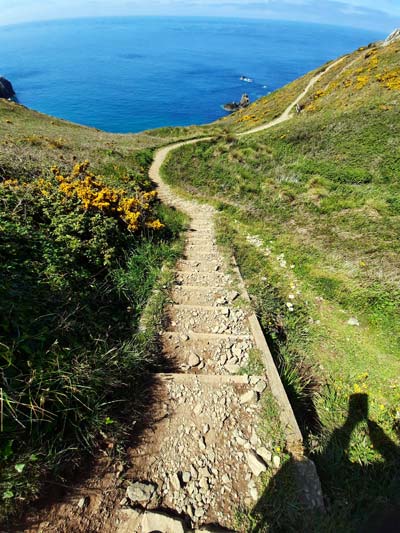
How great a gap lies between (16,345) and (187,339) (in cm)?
317

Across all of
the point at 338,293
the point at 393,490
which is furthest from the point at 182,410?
the point at 338,293

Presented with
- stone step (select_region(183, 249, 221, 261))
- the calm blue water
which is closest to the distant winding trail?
stone step (select_region(183, 249, 221, 261))

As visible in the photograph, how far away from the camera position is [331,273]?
8.64m

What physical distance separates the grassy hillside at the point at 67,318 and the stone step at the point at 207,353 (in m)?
0.48

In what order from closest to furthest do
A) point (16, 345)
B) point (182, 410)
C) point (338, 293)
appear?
point (16, 345) → point (182, 410) → point (338, 293)

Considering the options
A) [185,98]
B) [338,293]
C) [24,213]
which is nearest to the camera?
[24,213]

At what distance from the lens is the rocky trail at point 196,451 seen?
Result: 318 cm

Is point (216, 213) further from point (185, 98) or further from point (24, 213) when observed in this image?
point (185, 98)

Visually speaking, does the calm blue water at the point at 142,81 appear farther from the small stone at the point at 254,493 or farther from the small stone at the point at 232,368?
the small stone at the point at 254,493

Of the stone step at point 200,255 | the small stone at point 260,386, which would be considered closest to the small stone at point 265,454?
the small stone at point 260,386

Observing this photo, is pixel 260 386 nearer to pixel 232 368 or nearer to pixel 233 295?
pixel 232 368

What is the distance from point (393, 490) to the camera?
4.10 metres

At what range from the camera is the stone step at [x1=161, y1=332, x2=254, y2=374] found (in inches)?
208

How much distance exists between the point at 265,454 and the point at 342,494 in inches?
49.2
